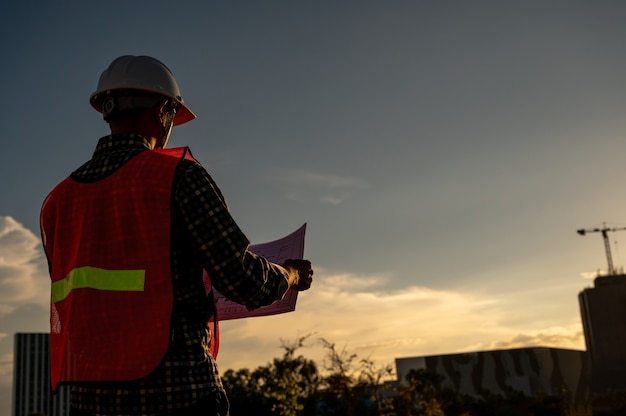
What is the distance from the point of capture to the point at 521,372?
281ft

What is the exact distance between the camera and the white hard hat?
2889mm

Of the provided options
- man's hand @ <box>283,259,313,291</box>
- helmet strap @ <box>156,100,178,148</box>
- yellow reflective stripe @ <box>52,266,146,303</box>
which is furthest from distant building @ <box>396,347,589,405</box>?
yellow reflective stripe @ <box>52,266,146,303</box>

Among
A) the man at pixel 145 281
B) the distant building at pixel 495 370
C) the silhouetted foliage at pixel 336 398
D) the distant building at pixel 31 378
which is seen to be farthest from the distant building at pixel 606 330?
the man at pixel 145 281

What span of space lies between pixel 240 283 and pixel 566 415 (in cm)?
3532

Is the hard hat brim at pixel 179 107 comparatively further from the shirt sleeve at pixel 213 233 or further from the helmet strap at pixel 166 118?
the shirt sleeve at pixel 213 233

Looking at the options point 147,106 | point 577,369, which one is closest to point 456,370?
point 577,369

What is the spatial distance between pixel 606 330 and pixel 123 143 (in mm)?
114470

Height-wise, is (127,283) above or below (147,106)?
below

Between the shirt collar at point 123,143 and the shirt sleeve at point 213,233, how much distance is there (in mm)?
289

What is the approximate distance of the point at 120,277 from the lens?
2.58m

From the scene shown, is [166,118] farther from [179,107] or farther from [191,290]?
[191,290]

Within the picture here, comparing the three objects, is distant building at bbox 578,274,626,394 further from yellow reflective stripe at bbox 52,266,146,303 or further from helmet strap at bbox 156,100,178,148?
yellow reflective stripe at bbox 52,266,146,303

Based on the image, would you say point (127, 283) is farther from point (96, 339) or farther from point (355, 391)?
point (355, 391)

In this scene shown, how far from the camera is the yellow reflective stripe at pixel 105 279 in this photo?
255cm
